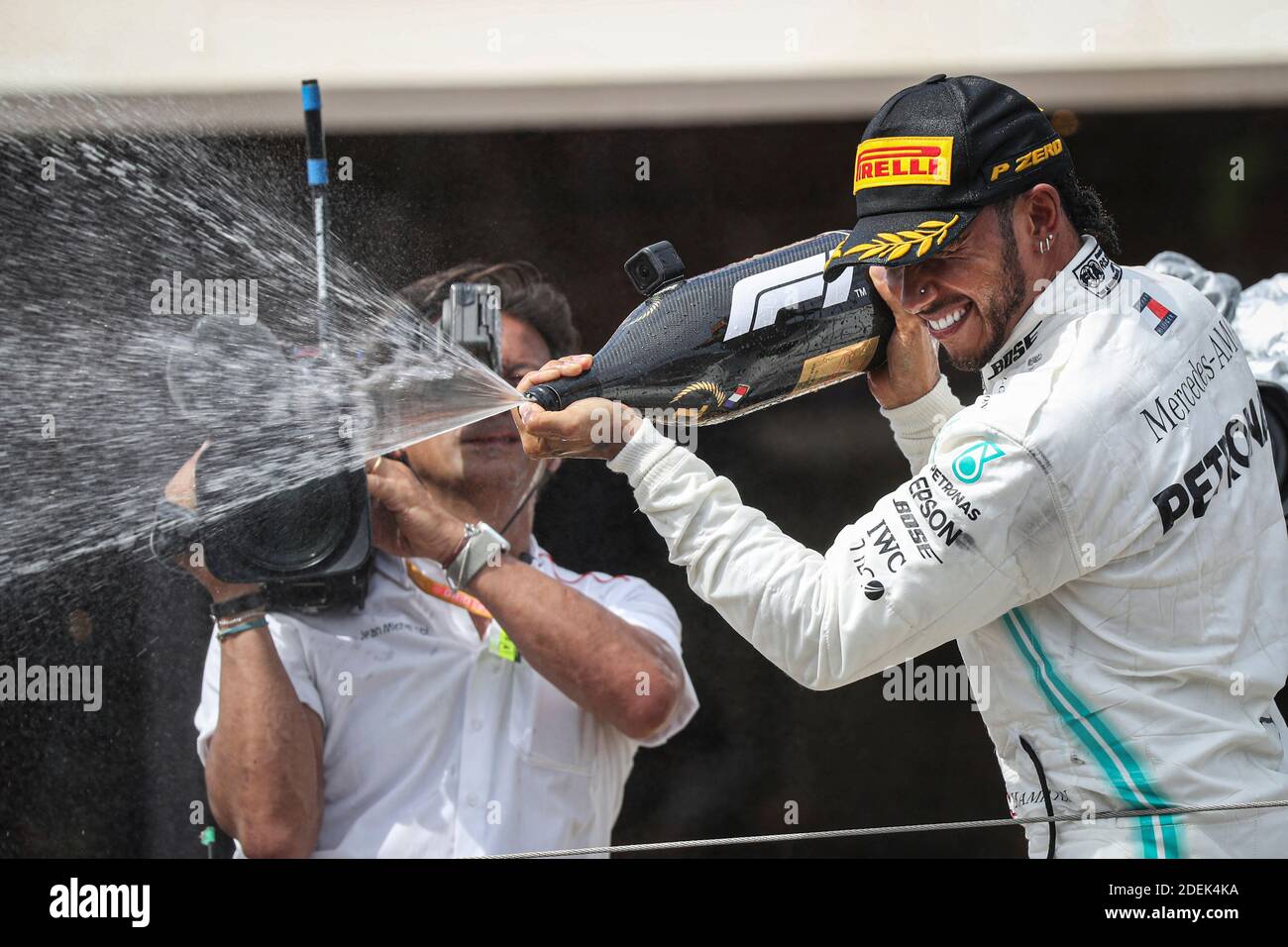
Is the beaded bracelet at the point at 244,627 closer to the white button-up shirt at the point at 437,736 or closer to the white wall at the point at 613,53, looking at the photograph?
the white button-up shirt at the point at 437,736

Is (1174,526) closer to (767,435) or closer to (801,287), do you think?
(801,287)

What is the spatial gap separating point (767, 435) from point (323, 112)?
3.95ft

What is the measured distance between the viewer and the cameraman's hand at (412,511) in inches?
91.7

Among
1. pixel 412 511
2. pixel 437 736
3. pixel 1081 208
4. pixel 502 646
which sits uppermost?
pixel 1081 208

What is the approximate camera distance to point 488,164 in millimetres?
2855

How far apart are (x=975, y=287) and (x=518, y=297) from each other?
1.17 meters

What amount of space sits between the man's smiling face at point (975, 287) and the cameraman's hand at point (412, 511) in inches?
38.9

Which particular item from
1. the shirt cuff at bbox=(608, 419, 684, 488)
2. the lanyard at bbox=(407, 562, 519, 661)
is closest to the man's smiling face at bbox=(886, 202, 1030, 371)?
the shirt cuff at bbox=(608, 419, 684, 488)

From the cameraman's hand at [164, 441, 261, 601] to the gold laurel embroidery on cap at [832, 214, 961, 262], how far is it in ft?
3.88

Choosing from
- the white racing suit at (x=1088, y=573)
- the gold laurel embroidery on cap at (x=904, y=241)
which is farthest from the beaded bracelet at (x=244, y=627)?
the gold laurel embroidery on cap at (x=904, y=241)

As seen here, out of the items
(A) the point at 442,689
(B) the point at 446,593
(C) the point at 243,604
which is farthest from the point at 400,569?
(C) the point at 243,604

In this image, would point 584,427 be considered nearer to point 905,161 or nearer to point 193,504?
point 905,161

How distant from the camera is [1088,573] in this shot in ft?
5.05

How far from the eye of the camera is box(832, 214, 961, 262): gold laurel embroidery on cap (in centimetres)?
157
